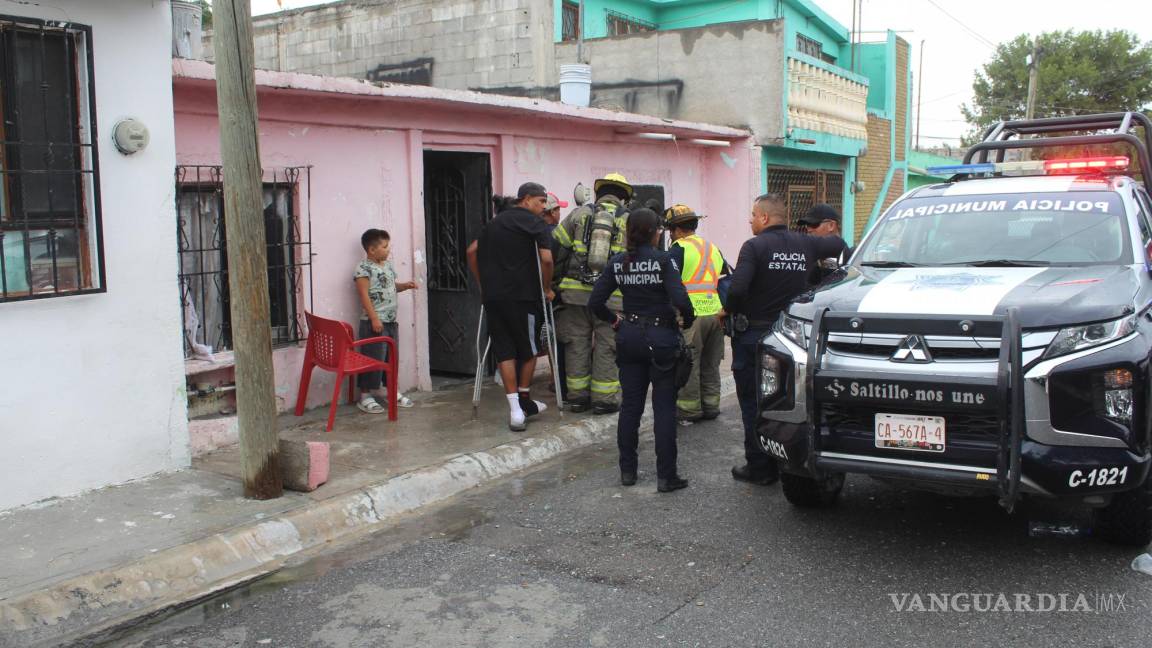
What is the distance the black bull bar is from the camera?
409 cm

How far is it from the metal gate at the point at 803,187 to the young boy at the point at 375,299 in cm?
774

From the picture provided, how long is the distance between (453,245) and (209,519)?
15.7 ft

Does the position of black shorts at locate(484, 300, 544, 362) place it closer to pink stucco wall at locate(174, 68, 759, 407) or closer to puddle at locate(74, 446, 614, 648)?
puddle at locate(74, 446, 614, 648)

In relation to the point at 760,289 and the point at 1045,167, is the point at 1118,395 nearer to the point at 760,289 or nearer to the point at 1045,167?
the point at 760,289

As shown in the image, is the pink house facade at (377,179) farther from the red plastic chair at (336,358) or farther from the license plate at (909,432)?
the license plate at (909,432)

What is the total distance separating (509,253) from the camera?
759cm

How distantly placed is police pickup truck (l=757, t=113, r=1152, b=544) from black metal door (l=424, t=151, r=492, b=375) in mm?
4710

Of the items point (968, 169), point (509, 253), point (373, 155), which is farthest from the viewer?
point (373, 155)

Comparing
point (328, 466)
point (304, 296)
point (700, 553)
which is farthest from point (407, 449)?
point (700, 553)

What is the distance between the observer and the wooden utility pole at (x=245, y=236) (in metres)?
5.44

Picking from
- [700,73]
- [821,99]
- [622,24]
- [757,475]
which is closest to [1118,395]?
[757,475]

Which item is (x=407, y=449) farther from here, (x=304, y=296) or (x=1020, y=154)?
(x=1020, y=154)

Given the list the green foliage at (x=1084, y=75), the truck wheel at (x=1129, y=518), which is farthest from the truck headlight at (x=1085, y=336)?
the green foliage at (x=1084, y=75)

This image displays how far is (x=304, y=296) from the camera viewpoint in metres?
7.83
